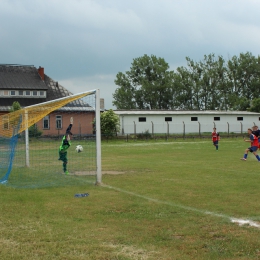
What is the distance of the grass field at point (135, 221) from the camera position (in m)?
5.87

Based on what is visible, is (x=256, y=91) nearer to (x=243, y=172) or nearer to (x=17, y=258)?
(x=243, y=172)

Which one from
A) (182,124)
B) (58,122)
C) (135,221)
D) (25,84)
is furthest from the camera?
(25,84)

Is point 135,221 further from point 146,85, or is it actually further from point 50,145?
point 146,85

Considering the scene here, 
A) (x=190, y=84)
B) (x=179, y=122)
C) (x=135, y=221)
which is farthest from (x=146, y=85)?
(x=135, y=221)

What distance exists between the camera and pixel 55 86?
56.8 meters

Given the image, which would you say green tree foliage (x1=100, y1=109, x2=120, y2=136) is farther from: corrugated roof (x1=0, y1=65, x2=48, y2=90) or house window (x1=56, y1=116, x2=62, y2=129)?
house window (x1=56, y1=116, x2=62, y2=129)

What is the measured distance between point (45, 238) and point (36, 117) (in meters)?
8.40

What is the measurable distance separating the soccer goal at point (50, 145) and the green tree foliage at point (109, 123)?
85.1 feet

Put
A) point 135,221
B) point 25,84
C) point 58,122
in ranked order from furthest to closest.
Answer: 1. point 25,84
2. point 58,122
3. point 135,221

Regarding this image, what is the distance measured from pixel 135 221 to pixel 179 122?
4638 centimetres

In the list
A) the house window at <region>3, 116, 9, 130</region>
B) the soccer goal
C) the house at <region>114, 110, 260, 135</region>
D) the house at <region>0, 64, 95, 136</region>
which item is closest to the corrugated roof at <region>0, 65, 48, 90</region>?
the house at <region>0, 64, 95, 136</region>

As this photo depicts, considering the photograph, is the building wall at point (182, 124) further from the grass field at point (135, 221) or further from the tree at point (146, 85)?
the grass field at point (135, 221)

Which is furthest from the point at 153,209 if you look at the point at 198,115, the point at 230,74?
the point at 230,74

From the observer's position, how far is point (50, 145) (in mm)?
18953
